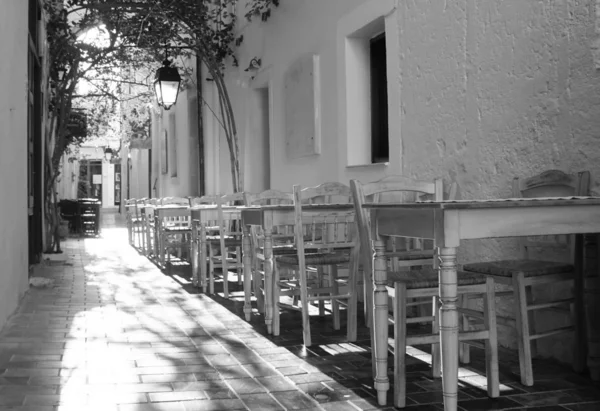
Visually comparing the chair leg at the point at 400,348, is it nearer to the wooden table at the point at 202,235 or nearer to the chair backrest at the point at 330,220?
the chair backrest at the point at 330,220

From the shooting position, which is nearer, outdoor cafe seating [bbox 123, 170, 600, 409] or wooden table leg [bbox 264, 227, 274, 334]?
outdoor cafe seating [bbox 123, 170, 600, 409]

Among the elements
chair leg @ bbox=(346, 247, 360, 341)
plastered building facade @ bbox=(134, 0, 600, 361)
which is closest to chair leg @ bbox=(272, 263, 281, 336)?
chair leg @ bbox=(346, 247, 360, 341)

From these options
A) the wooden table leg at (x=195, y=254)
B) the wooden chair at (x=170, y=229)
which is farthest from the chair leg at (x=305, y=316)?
the wooden chair at (x=170, y=229)

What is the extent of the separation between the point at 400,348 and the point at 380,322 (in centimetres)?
13

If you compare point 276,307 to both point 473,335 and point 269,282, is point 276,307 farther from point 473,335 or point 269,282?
point 473,335

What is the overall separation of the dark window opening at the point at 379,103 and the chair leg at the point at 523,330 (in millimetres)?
2686

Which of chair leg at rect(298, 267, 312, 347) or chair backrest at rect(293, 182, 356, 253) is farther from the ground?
chair backrest at rect(293, 182, 356, 253)

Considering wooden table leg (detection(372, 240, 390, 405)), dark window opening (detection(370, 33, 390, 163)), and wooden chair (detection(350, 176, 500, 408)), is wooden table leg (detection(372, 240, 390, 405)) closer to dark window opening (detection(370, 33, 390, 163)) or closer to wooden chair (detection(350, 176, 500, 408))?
wooden chair (detection(350, 176, 500, 408))

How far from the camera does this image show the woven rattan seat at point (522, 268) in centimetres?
312

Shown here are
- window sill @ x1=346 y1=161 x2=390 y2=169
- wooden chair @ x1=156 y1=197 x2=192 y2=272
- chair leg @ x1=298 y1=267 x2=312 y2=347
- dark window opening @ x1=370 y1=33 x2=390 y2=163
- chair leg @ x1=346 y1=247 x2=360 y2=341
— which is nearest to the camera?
chair leg @ x1=298 y1=267 x2=312 y2=347


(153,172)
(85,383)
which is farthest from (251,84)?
(153,172)

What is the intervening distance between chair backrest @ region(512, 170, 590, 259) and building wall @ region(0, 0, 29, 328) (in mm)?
2987

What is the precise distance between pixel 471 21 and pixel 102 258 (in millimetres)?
7191

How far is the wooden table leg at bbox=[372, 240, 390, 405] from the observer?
281cm
